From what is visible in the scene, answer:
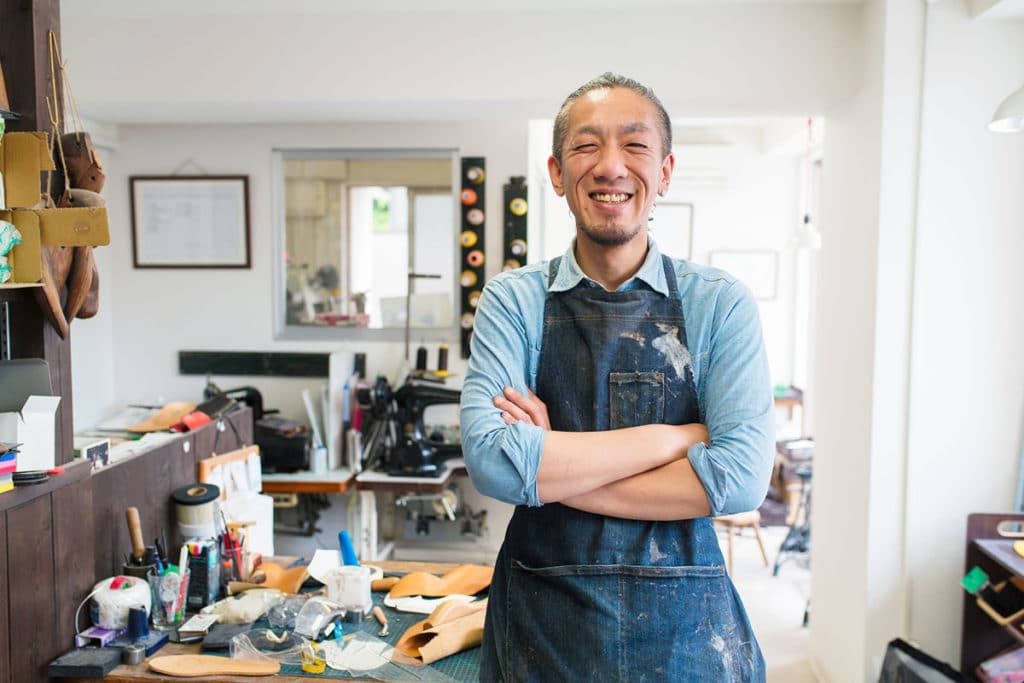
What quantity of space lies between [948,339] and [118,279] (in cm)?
411

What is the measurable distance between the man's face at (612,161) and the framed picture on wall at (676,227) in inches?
240

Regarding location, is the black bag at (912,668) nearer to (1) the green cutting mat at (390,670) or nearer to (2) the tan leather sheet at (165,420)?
(1) the green cutting mat at (390,670)

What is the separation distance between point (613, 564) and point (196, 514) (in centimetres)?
153

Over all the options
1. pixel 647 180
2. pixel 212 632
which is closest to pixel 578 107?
pixel 647 180

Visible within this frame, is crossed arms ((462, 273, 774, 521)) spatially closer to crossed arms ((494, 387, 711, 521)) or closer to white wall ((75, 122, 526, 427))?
crossed arms ((494, 387, 711, 521))

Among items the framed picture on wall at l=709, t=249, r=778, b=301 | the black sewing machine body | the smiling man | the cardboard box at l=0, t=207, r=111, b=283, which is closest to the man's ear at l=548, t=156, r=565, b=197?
the smiling man

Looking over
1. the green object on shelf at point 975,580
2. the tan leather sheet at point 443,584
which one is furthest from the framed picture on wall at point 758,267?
the tan leather sheet at point 443,584

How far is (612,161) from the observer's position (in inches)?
51.6

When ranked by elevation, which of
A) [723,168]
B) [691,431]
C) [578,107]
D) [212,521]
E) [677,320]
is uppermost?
[723,168]

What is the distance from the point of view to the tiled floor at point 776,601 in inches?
153

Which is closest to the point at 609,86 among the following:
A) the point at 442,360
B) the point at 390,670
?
the point at 390,670

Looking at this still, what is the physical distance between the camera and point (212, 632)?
6.81 ft

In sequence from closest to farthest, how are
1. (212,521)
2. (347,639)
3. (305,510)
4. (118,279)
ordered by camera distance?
(347,639) < (212,521) < (305,510) < (118,279)

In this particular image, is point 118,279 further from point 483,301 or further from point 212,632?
point 483,301
